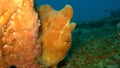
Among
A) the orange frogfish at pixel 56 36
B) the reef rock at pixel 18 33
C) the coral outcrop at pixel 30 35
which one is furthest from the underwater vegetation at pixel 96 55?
the reef rock at pixel 18 33

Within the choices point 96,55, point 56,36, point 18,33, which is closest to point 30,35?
point 18,33

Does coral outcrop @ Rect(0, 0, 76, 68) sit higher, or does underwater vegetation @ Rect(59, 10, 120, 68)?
coral outcrop @ Rect(0, 0, 76, 68)

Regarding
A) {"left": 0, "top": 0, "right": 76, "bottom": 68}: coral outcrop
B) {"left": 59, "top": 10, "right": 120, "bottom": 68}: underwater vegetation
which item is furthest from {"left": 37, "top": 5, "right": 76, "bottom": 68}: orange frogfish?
{"left": 59, "top": 10, "right": 120, "bottom": 68}: underwater vegetation

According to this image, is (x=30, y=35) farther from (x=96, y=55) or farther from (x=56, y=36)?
(x=96, y=55)

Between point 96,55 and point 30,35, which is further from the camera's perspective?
point 96,55

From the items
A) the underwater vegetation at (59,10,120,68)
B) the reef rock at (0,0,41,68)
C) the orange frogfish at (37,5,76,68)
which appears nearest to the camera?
the reef rock at (0,0,41,68)

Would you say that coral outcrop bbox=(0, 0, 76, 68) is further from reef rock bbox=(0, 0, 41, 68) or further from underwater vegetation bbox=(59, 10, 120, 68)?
underwater vegetation bbox=(59, 10, 120, 68)

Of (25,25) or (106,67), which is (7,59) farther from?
(106,67)
